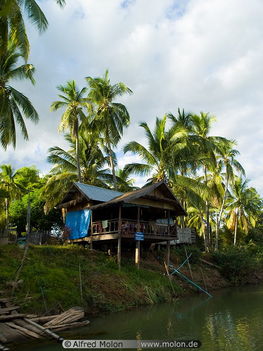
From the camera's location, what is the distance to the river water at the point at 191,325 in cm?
937

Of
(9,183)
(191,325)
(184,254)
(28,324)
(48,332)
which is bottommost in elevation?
(191,325)

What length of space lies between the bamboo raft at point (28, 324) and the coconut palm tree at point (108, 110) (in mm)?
15522

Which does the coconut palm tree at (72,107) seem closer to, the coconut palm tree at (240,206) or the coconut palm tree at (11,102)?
the coconut palm tree at (11,102)

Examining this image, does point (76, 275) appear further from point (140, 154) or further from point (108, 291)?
point (140, 154)

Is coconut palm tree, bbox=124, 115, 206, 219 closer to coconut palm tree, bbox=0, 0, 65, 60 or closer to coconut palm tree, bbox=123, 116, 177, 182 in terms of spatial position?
coconut palm tree, bbox=123, 116, 177, 182

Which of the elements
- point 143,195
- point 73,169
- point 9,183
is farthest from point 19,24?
point 9,183

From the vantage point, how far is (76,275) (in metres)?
14.6

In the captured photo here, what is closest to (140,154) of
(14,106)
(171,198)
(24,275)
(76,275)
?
(171,198)

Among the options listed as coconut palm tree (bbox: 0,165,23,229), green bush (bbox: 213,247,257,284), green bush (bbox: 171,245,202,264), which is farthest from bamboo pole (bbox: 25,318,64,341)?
coconut palm tree (bbox: 0,165,23,229)

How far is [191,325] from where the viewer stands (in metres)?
11.8

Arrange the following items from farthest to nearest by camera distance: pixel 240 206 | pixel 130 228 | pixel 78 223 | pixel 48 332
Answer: pixel 240 206
pixel 78 223
pixel 130 228
pixel 48 332

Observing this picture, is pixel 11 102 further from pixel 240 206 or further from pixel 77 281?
pixel 240 206

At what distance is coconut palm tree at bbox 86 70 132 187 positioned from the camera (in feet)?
84.0

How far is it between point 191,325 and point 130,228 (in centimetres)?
754
